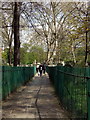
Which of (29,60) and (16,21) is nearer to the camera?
(16,21)

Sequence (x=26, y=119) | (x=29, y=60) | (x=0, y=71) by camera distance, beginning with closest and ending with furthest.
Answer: (x=26, y=119) < (x=0, y=71) < (x=29, y=60)

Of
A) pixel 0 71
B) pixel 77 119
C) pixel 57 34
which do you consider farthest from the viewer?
pixel 57 34

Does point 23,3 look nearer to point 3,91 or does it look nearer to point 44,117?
point 3,91

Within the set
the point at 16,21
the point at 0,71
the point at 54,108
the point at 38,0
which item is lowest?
the point at 54,108

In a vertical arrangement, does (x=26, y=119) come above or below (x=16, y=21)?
below

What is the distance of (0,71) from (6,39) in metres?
36.6

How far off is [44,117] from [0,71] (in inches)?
139

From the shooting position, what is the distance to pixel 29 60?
102938 mm

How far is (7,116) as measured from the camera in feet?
25.2

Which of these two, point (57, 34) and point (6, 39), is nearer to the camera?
point (57, 34)

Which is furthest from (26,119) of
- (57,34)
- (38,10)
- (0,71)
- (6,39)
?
(6,39)

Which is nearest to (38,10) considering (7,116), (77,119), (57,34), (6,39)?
(7,116)

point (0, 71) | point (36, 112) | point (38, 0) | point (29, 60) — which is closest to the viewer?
point (36, 112)

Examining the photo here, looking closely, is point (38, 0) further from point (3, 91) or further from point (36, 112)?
point (36, 112)
